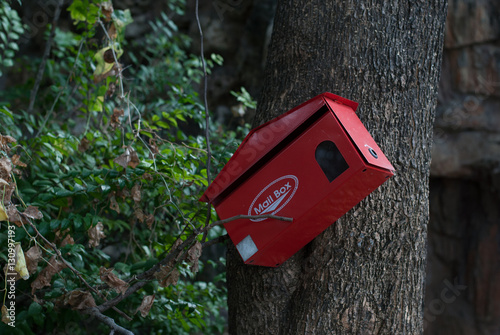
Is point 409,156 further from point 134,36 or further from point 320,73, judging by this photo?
point 134,36

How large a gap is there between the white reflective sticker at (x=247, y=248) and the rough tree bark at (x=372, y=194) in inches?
A: 4.1

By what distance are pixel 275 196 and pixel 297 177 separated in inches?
3.2

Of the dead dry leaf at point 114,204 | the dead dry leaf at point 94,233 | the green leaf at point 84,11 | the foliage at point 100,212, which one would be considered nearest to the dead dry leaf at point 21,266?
the foliage at point 100,212

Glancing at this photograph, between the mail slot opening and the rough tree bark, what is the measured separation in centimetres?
22

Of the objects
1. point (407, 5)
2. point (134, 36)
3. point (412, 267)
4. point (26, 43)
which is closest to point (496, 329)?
point (412, 267)

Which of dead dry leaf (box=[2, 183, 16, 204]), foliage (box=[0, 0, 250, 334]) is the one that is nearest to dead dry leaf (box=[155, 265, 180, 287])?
foliage (box=[0, 0, 250, 334])

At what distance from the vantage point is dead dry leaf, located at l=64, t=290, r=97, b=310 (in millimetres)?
1350

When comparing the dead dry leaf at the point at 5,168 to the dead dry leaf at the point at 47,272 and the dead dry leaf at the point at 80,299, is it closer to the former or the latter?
the dead dry leaf at the point at 47,272

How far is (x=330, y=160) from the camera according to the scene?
1.13 metres

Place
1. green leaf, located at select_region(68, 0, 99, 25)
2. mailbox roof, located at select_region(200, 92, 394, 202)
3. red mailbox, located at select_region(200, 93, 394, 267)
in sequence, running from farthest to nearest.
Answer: green leaf, located at select_region(68, 0, 99, 25) < mailbox roof, located at select_region(200, 92, 394, 202) < red mailbox, located at select_region(200, 93, 394, 267)

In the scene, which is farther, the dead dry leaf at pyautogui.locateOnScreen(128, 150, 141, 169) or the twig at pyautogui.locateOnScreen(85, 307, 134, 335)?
the dead dry leaf at pyautogui.locateOnScreen(128, 150, 141, 169)

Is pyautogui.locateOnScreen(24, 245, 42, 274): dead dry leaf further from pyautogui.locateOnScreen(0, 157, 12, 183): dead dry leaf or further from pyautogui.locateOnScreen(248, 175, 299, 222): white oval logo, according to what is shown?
pyautogui.locateOnScreen(248, 175, 299, 222): white oval logo

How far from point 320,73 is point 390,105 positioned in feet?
0.76

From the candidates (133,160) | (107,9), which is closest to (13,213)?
(133,160)
